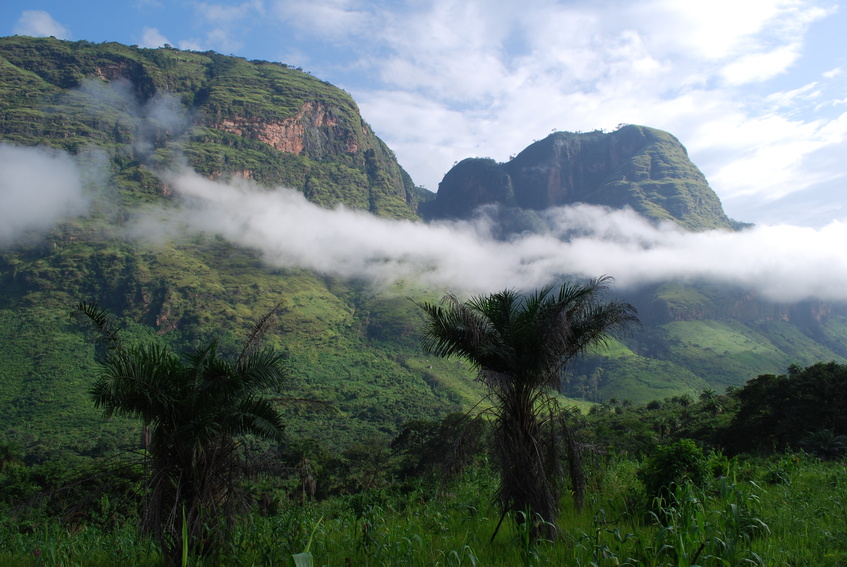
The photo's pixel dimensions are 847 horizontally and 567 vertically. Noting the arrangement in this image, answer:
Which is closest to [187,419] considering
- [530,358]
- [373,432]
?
[530,358]

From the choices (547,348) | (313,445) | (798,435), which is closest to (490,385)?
(547,348)

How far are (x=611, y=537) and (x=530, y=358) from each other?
227cm

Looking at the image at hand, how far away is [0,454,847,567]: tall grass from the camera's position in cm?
430

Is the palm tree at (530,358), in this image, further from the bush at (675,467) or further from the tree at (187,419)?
the tree at (187,419)

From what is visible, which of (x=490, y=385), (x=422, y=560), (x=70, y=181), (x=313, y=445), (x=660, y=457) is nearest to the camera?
(x=422, y=560)

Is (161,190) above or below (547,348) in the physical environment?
above

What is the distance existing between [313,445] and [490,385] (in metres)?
39.0

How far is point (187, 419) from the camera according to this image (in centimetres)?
645

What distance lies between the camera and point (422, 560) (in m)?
5.25

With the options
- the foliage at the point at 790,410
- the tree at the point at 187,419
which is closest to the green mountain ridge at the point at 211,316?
the foliage at the point at 790,410

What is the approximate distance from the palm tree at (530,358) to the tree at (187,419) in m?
2.80

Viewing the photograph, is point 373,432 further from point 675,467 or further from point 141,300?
point 141,300

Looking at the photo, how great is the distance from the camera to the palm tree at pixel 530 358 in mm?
6668

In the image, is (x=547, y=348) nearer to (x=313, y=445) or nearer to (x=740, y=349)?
(x=313, y=445)
